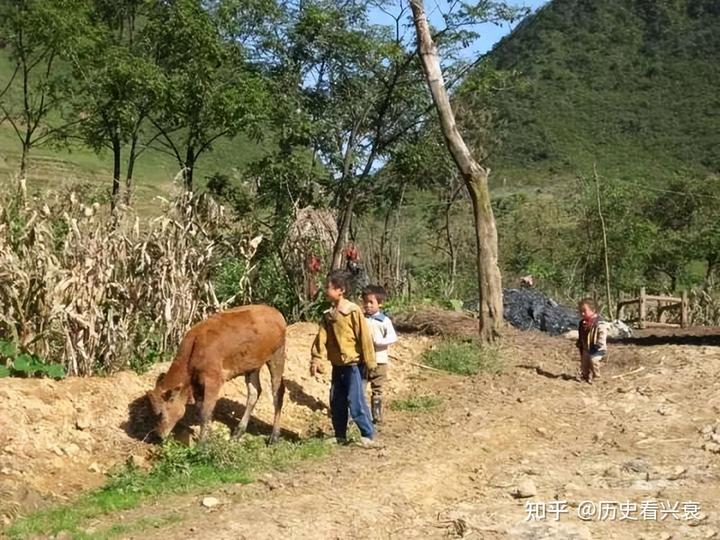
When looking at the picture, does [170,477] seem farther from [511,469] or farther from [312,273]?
[312,273]

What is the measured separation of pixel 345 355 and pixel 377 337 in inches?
35.5

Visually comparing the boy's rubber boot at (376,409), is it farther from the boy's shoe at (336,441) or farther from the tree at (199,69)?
the tree at (199,69)

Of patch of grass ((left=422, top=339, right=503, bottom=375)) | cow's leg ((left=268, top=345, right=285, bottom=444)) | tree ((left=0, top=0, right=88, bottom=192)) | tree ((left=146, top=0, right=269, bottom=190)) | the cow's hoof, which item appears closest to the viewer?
the cow's hoof

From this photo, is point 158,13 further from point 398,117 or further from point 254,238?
point 254,238

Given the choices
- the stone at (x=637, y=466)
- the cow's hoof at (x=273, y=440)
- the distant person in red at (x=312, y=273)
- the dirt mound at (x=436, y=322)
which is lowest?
the cow's hoof at (x=273, y=440)

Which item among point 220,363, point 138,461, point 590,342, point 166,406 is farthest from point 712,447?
point 138,461

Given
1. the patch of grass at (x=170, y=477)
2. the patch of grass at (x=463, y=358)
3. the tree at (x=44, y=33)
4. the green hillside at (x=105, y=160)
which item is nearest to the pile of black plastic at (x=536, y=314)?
the patch of grass at (x=463, y=358)

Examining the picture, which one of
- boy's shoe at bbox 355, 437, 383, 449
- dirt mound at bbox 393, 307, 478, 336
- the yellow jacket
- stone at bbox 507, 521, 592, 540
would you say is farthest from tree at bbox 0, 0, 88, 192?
stone at bbox 507, 521, 592, 540

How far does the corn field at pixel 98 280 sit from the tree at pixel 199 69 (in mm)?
6172

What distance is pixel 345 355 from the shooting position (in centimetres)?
737

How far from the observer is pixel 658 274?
30.7 meters

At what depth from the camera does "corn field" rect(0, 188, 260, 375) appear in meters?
8.02

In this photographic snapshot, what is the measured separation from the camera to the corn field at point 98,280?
8016 mm

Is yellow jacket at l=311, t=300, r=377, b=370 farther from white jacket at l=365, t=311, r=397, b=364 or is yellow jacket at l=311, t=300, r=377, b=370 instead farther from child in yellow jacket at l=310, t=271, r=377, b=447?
white jacket at l=365, t=311, r=397, b=364
